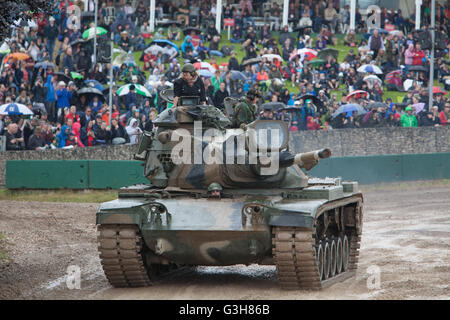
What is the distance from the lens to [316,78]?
31.3 metres

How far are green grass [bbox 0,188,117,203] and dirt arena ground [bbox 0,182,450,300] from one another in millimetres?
881

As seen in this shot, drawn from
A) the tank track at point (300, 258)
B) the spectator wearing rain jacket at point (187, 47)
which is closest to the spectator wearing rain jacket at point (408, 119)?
the spectator wearing rain jacket at point (187, 47)

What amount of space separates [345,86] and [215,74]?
20.4ft

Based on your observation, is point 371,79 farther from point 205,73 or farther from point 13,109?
point 13,109

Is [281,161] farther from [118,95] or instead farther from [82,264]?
[118,95]

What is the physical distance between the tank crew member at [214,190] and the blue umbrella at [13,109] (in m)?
12.4

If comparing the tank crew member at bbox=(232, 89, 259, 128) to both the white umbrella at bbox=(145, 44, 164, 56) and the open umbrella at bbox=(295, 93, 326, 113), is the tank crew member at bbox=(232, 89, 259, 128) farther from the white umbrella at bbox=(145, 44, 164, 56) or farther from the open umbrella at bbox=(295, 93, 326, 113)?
the white umbrella at bbox=(145, 44, 164, 56)

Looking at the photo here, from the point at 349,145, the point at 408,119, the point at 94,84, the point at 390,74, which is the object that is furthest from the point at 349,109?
the point at 94,84

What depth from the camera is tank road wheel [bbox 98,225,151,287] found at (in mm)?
12398

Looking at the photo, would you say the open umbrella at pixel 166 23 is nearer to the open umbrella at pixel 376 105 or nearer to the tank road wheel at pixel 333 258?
the open umbrella at pixel 376 105

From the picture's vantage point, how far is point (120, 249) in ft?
40.7

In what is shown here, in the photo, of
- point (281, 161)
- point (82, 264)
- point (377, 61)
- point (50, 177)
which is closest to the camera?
point (281, 161)

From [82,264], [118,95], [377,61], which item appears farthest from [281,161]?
[377,61]

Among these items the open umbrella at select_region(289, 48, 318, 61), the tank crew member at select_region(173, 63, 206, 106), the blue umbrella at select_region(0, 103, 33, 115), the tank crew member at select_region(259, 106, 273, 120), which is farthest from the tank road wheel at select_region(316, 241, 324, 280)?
the open umbrella at select_region(289, 48, 318, 61)
